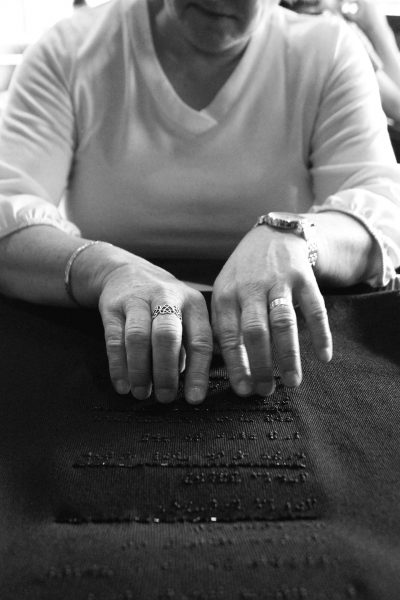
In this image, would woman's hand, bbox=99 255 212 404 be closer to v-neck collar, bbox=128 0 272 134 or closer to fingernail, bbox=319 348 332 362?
fingernail, bbox=319 348 332 362

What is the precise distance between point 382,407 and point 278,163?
49 centimetres

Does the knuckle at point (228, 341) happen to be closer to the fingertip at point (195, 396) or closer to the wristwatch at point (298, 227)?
the fingertip at point (195, 396)

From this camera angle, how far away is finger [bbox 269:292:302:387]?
0.58m

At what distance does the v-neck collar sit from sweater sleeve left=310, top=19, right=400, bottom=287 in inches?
5.0

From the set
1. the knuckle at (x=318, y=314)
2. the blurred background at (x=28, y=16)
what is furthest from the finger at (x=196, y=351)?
the blurred background at (x=28, y=16)

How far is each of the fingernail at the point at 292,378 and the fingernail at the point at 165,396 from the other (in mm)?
108

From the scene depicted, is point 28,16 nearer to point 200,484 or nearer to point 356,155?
point 356,155

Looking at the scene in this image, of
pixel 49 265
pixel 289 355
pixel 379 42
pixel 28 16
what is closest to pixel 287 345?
pixel 289 355

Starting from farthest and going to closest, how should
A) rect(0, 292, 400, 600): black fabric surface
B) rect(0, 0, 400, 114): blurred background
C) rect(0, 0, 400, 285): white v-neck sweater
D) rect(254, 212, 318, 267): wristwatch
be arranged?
rect(0, 0, 400, 114): blurred background
rect(0, 0, 400, 285): white v-neck sweater
rect(254, 212, 318, 267): wristwatch
rect(0, 292, 400, 600): black fabric surface

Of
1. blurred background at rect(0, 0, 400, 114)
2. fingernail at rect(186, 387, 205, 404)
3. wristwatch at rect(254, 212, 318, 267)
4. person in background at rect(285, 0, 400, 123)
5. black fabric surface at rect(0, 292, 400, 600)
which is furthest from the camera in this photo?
blurred background at rect(0, 0, 400, 114)

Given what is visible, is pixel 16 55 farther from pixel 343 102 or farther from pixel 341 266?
pixel 341 266

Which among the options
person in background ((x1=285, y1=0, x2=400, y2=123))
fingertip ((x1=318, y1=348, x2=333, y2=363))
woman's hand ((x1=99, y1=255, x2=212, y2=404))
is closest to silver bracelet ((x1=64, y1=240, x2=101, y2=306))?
woman's hand ((x1=99, y1=255, x2=212, y2=404))

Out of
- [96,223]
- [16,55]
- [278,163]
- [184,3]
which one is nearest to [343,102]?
[278,163]

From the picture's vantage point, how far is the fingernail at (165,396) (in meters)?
0.58
